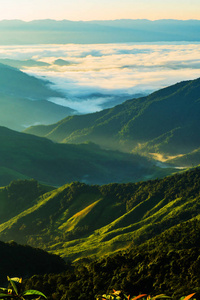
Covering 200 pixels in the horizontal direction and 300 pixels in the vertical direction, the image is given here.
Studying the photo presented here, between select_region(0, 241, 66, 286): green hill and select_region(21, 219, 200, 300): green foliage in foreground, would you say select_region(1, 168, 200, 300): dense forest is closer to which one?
select_region(21, 219, 200, 300): green foliage in foreground

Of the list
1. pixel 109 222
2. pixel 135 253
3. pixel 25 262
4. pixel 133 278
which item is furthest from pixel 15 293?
pixel 109 222

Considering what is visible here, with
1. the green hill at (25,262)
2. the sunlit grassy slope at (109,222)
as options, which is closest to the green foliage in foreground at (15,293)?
the green hill at (25,262)

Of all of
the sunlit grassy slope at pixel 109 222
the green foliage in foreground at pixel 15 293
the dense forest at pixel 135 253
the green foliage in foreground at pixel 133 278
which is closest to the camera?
the green foliage in foreground at pixel 15 293

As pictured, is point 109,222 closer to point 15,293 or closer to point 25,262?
point 25,262

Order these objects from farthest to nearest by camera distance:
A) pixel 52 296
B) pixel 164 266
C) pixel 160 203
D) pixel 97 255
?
pixel 160 203, pixel 97 255, pixel 52 296, pixel 164 266

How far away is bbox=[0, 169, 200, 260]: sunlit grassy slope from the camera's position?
152 m

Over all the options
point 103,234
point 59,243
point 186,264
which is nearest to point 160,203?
point 103,234

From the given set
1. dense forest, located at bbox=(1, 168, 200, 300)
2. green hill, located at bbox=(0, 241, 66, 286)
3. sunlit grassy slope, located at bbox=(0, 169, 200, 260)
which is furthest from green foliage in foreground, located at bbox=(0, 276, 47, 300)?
sunlit grassy slope, located at bbox=(0, 169, 200, 260)

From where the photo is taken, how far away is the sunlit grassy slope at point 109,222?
15238 centimetres

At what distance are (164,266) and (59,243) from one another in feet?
372

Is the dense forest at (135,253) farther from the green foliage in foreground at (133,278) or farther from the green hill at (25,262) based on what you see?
the green hill at (25,262)

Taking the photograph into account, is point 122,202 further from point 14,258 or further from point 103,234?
point 14,258

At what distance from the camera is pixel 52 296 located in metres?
69.1

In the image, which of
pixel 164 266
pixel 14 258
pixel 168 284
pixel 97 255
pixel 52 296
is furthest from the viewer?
pixel 97 255
